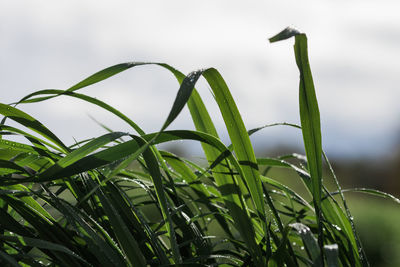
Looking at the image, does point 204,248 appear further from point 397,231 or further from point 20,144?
point 397,231

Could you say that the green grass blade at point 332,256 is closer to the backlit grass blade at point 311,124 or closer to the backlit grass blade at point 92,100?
the backlit grass blade at point 311,124

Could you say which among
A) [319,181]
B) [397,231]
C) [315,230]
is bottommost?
[397,231]

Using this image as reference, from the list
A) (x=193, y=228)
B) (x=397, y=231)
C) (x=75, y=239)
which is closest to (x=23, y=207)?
(x=75, y=239)

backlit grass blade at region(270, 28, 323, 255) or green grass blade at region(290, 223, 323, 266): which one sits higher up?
backlit grass blade at region(270, 28, 323, 255)

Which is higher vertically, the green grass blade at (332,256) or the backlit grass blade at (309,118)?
the backlit grass blade at (309,118)

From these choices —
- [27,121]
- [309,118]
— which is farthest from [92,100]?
[309,118]

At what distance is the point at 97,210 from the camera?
1.90 feet

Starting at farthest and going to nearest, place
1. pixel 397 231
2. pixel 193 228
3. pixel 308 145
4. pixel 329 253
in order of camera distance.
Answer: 1. pixel 397 231
2. pixel 193 228
3. pixel 308 145
4. pixel 329 253

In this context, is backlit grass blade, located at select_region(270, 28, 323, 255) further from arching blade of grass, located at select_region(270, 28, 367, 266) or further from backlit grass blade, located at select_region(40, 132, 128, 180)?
backlit grass blade, located at select_region(40, 132, 128, 180)

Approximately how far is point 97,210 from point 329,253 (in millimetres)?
291

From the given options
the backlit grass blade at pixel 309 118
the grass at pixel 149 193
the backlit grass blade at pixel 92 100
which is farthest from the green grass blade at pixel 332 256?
the backlit grass blade at pixel 92 100

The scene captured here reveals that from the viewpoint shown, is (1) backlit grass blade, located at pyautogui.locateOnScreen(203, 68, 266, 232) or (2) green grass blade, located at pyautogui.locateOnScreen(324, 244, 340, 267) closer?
(2) green grass blade, located at pyautogui.locateOnScreen(324, 244, 340, 267)

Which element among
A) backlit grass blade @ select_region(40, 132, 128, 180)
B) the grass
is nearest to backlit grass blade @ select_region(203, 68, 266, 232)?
the grass

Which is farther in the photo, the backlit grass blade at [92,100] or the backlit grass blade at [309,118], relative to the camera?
the backlit grass blade at [92,100]
